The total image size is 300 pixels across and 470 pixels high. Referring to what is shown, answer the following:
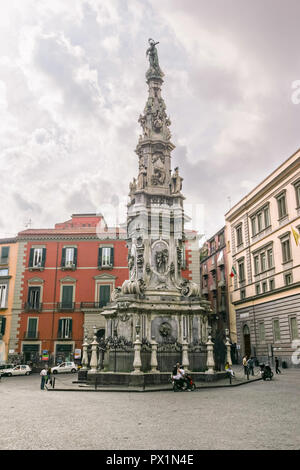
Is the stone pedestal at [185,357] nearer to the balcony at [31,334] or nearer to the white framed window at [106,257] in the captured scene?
the white framed window at [106,257]

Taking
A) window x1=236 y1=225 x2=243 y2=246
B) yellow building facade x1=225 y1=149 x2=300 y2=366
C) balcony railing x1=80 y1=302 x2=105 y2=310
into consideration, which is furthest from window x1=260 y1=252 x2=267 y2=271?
balcony railing x1=80 y1=302 x2=105 y2=310

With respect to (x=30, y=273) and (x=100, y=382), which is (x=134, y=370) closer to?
(x=100, y=382)

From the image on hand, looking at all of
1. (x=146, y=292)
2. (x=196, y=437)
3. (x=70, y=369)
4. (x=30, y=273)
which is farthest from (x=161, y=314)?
(x=30, y=273)

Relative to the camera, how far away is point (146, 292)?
2083cm

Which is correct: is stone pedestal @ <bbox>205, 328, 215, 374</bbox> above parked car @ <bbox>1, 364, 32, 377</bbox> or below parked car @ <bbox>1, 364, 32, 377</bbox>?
above

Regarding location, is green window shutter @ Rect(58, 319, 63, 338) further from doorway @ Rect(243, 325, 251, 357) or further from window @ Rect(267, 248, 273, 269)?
window @ Rect(267, 248, 273, 269)

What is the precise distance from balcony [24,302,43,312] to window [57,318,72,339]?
98.0 inches

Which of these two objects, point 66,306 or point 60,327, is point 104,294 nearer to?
point 66,306

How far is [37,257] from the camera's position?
42.3 m

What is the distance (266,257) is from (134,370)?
21.8m

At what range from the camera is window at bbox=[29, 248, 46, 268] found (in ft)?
138

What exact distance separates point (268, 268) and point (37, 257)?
2375 cm

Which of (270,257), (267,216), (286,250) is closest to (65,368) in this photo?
(270,257)

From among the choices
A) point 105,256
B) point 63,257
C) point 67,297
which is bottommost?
point 67,297
